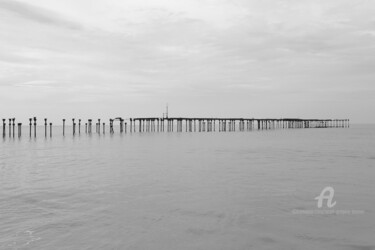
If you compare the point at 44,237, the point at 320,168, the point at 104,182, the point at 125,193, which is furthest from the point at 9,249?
the point at 320,168

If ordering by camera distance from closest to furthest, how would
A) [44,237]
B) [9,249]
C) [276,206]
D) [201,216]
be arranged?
[9,249], [44,237], [201,216], [276,206]

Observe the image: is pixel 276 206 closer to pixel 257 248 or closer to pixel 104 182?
pixel 257 248

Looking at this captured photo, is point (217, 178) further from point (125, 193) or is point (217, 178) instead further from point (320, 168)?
point (320, 168)

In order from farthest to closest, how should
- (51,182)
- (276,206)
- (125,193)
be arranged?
(51,182), (125,193), (276,206)

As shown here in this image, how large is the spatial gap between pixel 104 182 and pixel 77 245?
8.74 meters

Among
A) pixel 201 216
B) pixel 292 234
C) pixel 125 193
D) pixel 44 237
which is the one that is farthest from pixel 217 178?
pixel 44 237

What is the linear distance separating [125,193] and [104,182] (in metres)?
2.99

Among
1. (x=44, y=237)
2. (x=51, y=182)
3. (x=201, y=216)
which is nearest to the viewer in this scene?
(x=44, y=237)

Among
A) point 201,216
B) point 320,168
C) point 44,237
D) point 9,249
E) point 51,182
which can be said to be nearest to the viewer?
point 9,249

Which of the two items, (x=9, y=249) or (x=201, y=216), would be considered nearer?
(x=9, y=249)

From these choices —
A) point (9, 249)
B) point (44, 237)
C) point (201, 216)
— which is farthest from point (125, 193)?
point (9, 249)

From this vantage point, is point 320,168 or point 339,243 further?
point 320,168

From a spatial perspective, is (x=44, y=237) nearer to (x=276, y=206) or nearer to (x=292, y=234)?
(x=292, y=234)

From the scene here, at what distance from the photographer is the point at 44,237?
866 centimetres
